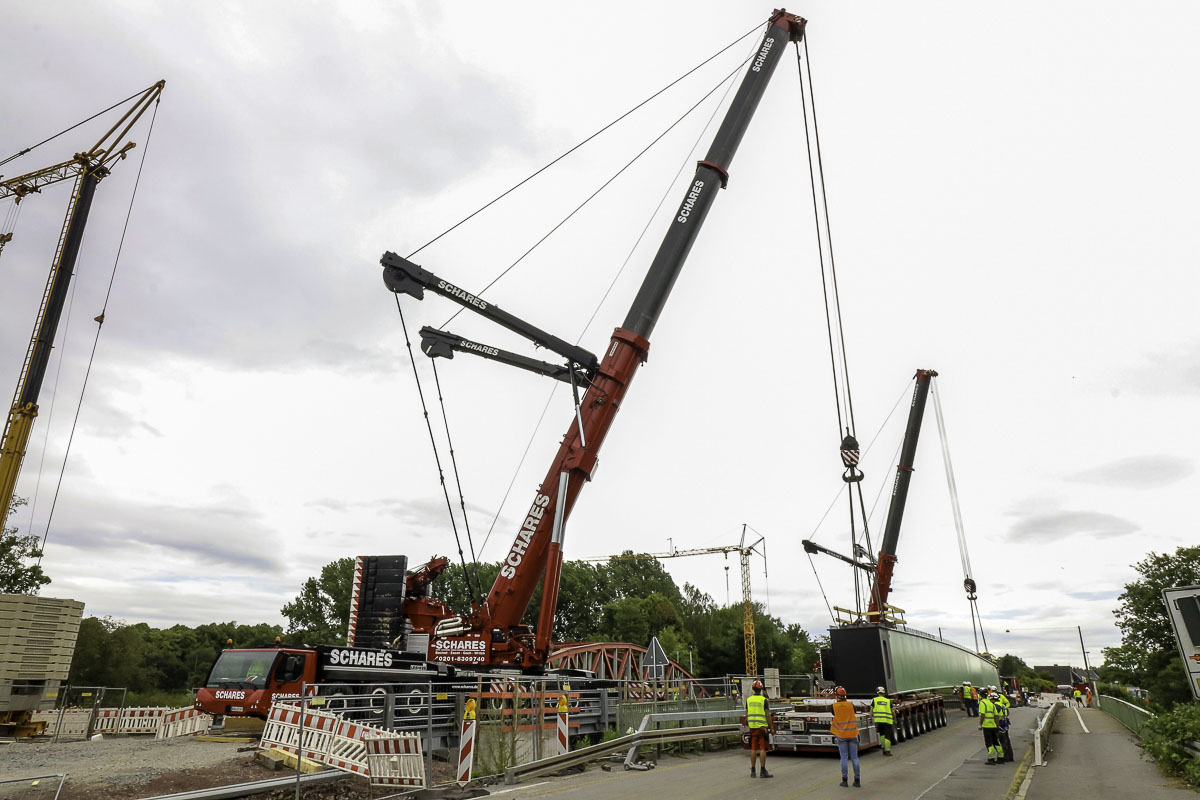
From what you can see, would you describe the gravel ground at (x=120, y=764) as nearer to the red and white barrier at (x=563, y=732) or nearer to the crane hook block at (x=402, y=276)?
the red and white barrier at (x=563, y=732)

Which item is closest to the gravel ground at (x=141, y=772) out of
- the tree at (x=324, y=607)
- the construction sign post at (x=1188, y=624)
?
the construction sign post at (x=1188, y=624)

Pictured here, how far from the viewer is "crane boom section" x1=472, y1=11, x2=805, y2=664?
1653 centimetres

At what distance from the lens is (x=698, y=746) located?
17.2 metres

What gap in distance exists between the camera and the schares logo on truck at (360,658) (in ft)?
47.7

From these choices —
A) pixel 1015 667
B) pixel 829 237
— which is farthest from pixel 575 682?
pixel 1015 667

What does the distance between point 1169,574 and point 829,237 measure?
23844mm

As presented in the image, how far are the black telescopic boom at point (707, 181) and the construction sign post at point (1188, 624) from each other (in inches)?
509

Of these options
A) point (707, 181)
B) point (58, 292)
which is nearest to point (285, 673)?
point (707, 181)

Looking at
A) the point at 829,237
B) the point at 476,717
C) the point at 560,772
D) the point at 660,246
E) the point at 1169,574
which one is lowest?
the point at 560,772

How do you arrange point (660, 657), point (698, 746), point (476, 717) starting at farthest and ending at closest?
point (660, 657)
point (698, 746)
point (476, 717)

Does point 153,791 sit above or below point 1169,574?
below

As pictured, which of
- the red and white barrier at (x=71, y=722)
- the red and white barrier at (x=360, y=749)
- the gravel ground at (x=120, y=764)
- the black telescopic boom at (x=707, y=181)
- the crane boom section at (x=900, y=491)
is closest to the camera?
the gravel ground at (x=120, y=764)

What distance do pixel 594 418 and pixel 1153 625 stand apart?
2867cm

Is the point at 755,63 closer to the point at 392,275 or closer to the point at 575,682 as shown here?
the point at 392,275
